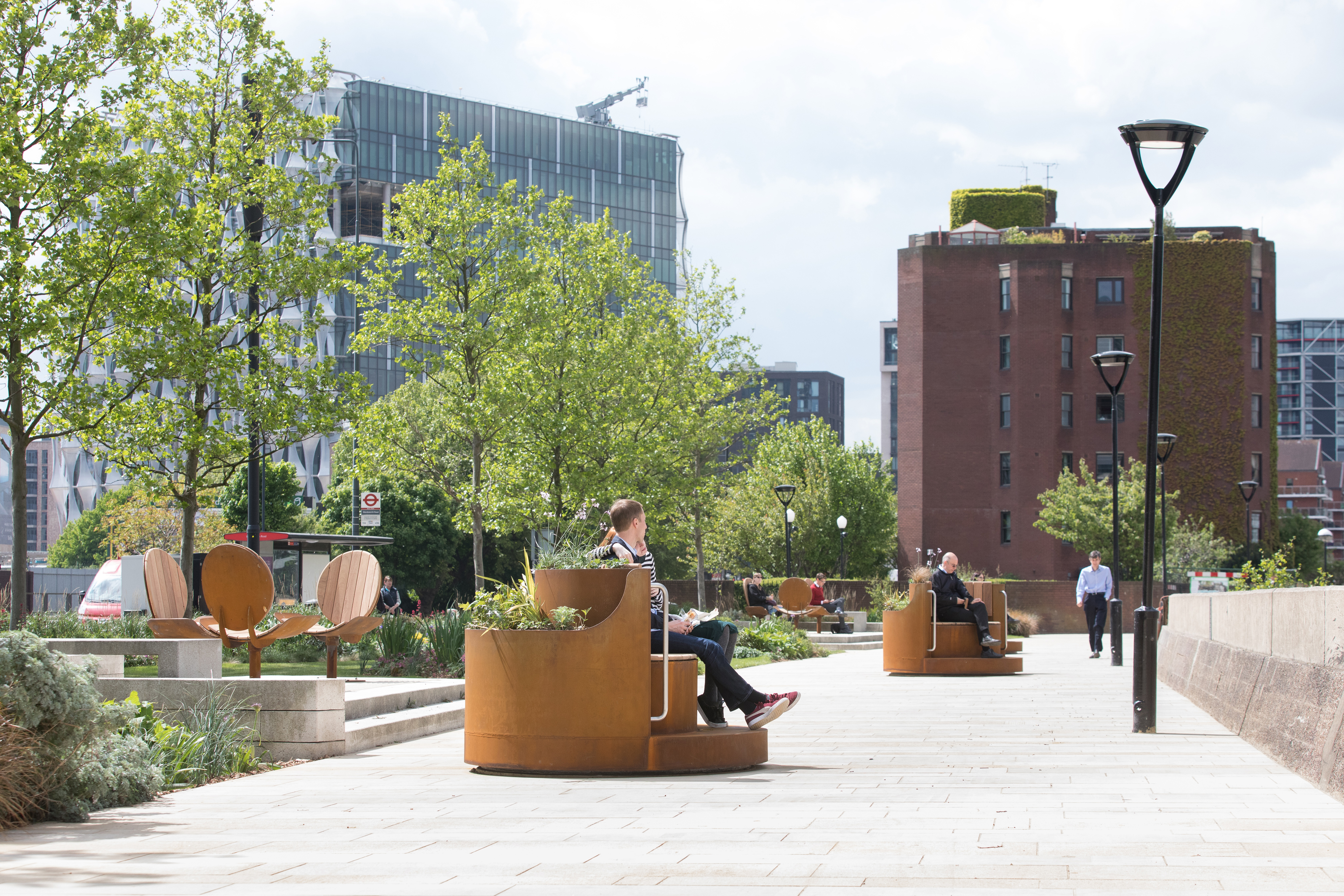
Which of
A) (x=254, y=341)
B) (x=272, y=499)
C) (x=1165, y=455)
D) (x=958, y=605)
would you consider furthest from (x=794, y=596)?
(x=272, y=499)

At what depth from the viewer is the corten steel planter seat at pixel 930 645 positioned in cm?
1844

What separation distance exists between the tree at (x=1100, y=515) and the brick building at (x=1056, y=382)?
79.8 inches

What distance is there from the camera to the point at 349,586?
11961 mm

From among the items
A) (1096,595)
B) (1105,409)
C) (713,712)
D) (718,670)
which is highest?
(1105,409)

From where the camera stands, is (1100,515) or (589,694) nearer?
(589,694)

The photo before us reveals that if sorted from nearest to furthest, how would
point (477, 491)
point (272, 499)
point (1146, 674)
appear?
point (1146, 674), point (477, 491), point (272, 499)

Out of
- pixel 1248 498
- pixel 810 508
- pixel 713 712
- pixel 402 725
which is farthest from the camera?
pixel 810 508

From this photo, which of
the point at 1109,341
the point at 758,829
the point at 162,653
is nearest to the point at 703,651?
the point at 758,829

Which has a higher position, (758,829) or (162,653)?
(162,653)

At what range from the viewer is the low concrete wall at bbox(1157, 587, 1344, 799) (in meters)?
7.31

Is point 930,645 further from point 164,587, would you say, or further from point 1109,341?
point 1109,341

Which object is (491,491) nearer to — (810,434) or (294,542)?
(294,542)

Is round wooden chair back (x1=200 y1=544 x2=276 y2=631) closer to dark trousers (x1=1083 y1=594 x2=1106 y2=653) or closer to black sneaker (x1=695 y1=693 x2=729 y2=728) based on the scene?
black sneaker (x1=695 y1=693 x2=729 y2=728)

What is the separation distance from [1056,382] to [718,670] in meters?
60.0
